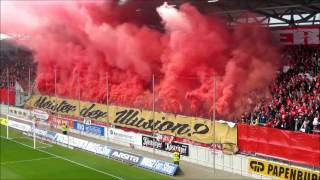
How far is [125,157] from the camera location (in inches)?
1131

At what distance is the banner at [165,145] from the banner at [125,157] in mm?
2184

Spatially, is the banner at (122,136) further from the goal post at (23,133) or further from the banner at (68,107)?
the goal post at (23,133)

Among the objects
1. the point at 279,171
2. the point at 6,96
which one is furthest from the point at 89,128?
the point at 279,171

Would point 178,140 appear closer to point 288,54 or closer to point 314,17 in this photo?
point 288,54

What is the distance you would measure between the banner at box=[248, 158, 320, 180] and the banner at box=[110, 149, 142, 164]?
6.42 m

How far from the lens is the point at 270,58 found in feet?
114

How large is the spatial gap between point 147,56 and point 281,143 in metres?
16.8

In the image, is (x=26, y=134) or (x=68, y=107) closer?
(x=26, y=134)

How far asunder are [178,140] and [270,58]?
934 cm

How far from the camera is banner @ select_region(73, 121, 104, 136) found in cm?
3555

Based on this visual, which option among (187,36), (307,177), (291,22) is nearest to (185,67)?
(187,36)

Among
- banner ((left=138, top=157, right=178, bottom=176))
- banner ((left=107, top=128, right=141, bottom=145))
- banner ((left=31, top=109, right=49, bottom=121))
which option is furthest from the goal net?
banner ((left=138, top=157, right=178, bottom=176))

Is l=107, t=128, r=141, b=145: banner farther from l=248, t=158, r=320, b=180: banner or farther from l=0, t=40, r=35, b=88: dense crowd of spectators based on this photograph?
l=0, t=40, r=35, b=88: dense crowd of spectators

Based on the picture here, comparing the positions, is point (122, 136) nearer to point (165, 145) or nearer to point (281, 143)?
point (165, 145)
